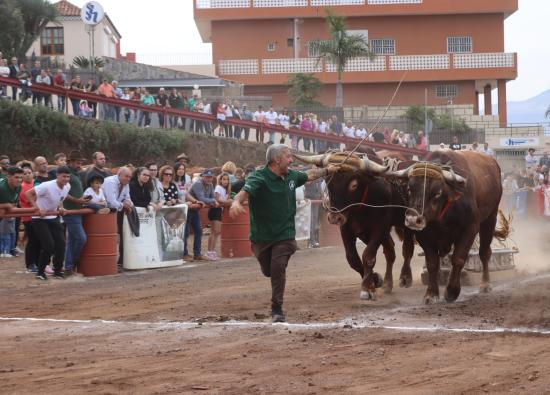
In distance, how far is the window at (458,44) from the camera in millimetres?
59250

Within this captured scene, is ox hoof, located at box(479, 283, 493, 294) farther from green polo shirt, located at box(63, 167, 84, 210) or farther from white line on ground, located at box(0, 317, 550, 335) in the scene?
green polo shirt, located at box(63, 167, 84, 210)

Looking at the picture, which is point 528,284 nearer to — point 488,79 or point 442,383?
point 442,383

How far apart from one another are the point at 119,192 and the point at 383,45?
145ft

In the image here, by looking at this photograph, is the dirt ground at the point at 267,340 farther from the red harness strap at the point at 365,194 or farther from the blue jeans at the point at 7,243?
the blue jeans at the point at 7,243

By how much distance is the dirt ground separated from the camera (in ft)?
23.9

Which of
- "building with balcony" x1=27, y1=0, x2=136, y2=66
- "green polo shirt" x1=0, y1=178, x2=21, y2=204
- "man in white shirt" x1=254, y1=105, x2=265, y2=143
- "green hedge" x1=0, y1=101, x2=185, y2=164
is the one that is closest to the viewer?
"green polo shirt" x1=0, y1=178, x2=21, y2=204

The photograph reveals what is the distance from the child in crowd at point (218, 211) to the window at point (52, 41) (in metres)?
38.0

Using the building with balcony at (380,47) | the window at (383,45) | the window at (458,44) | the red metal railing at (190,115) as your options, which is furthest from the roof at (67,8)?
the red metal railing at (190,115)

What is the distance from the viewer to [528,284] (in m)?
13.7

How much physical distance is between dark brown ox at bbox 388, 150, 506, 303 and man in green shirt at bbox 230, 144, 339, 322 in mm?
1742

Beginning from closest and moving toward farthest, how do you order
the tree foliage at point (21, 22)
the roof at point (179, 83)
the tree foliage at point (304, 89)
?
1. the tree foliage at point (21, 22)
2. the roof at point (179, 83)
3. the tree foliage at point (304, 89)

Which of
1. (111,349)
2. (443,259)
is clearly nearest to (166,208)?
(443,259)

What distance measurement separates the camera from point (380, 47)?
2324 inches

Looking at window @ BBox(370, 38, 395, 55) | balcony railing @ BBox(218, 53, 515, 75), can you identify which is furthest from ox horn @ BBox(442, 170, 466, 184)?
window @ BBox(370, 38, 395, 55)
